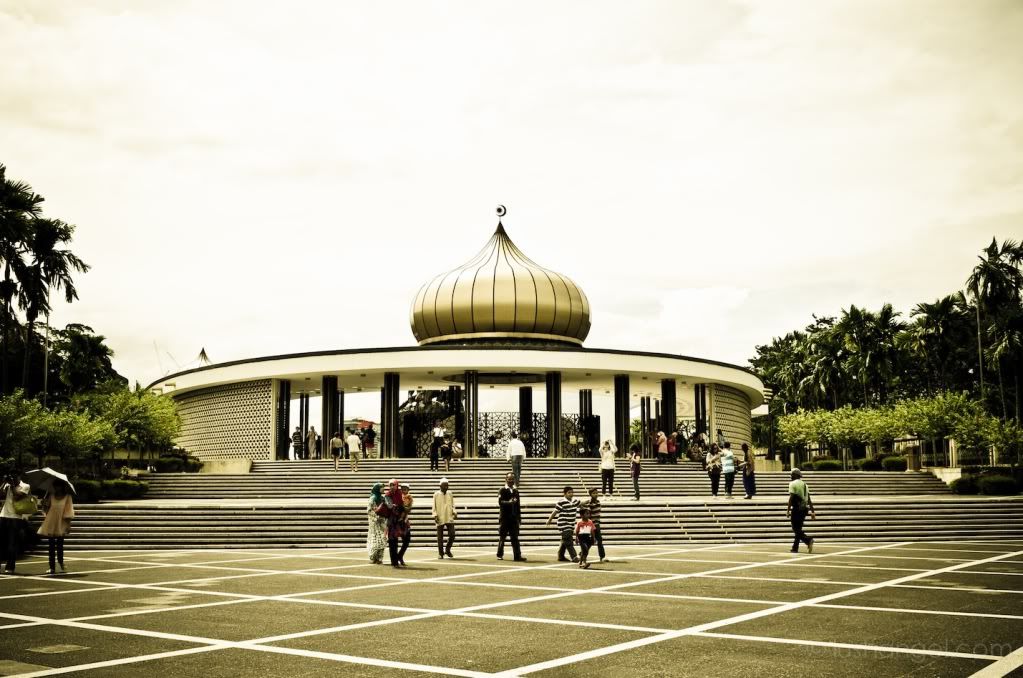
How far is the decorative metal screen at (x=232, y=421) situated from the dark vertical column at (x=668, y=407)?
16216 mm

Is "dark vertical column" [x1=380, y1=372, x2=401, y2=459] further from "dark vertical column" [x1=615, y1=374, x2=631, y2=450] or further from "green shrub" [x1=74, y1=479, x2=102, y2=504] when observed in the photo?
"green shrub" [x1=74, y1=479, x2=102, y2=504]

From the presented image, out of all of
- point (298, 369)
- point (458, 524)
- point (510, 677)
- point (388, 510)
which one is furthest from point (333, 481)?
point (510, 677)

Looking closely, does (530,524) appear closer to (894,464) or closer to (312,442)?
(312,442)

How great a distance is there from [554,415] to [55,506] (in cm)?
2506

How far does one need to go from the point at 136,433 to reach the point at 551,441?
15692 millimetres

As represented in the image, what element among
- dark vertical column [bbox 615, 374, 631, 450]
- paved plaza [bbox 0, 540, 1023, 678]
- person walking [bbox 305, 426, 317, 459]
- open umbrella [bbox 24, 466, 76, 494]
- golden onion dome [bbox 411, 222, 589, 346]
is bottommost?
paved plaza [bbox 0, 540, 1023, 678]

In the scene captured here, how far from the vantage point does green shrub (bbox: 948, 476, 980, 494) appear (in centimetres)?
3061

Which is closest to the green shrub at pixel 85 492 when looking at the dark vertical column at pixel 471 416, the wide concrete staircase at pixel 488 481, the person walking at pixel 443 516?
the wide concrete staircase at pixel 488 481

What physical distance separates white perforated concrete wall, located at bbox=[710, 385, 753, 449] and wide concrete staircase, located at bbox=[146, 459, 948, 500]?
950 cm

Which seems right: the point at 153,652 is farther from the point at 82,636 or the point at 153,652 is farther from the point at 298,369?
the point at 298,369

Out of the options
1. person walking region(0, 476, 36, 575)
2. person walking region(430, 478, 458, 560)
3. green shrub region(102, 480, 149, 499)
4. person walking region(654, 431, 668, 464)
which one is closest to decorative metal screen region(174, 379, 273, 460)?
green shrub region(102, 480, 149, 499)

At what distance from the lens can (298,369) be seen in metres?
39.8

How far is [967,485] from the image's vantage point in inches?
1206

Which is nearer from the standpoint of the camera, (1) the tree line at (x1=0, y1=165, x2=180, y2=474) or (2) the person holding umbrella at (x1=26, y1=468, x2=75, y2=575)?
(2) the person holding umbrella at (x1=26, y1=468, x2=75, y2=575)
